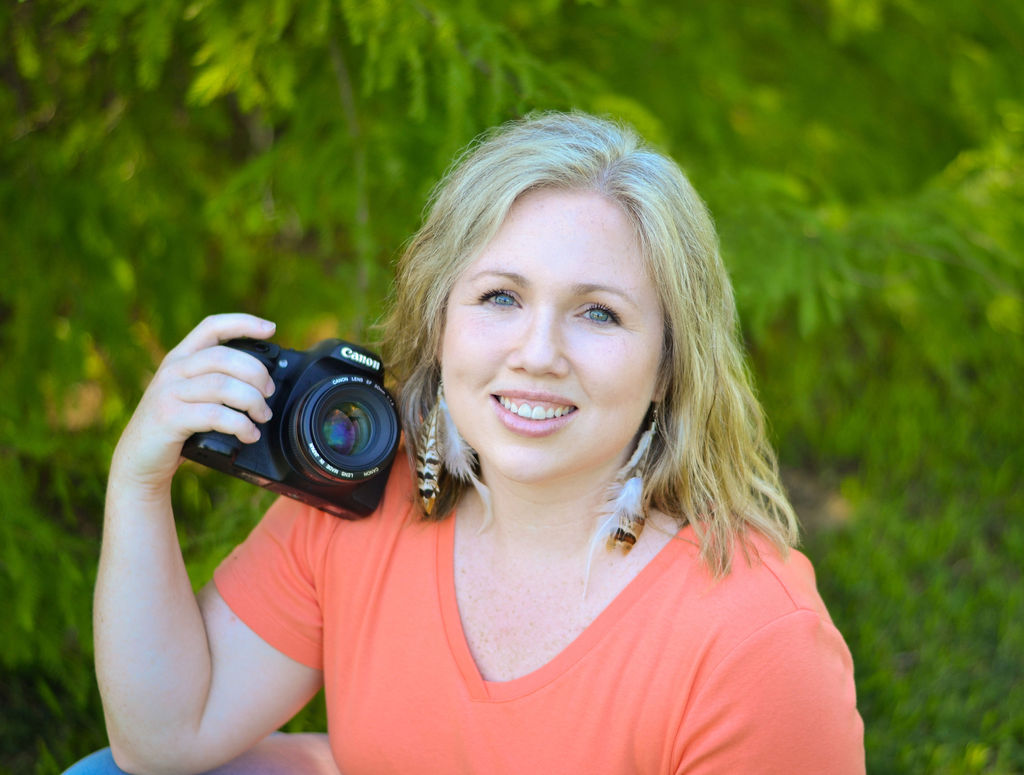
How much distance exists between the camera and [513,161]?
1630 millimetres

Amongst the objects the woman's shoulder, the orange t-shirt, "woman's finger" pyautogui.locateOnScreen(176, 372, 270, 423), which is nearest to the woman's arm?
"woman's finger" pyautogui.locateOnScreen(176, 372, 270, 423)

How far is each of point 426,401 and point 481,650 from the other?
500 mm

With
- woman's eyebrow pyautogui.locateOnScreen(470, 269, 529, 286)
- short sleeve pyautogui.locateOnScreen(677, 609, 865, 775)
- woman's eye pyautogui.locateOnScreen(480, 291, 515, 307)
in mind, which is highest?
woman's eyebrow pyautogui.locateOnScreen(470, 269, 529, 286)

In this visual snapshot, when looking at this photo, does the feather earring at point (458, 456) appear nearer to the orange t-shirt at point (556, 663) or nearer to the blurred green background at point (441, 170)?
the orange t-shirt at point (556, 663)

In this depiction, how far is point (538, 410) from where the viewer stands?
1.57m

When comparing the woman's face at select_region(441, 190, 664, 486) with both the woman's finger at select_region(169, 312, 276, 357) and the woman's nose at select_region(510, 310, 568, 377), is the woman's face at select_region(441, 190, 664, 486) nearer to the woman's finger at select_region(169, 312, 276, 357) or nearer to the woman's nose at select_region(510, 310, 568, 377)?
the woman's nose at select_region(510, 310, 568, 377)

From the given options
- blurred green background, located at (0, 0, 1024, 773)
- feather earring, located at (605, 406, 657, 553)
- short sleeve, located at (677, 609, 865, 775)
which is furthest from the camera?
blurred green background, located at (0, 0, 1024, 773)

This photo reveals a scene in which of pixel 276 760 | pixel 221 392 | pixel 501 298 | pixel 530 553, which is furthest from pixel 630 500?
pixel 276 760

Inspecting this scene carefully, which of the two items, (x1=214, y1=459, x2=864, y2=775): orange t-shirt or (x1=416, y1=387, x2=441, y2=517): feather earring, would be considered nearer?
(x1=214, y1=459, x2=864, y2=775): orange t-shirt

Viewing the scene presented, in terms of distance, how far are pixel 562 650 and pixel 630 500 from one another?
0.28m

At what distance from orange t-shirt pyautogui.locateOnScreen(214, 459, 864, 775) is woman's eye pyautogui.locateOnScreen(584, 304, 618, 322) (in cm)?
39

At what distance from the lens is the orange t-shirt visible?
4.71 feet

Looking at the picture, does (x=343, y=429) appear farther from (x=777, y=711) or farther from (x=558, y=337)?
(x=777, y=711)

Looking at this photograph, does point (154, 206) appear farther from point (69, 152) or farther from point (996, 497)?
point (996, 497)
